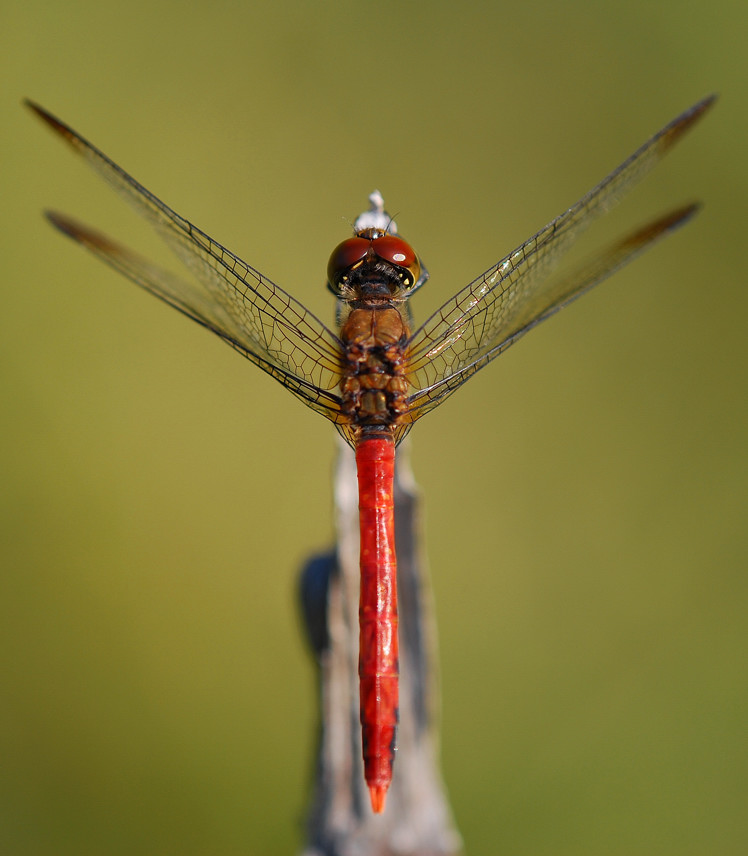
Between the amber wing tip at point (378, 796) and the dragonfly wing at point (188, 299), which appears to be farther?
the dragonfly wing at point (188, 299)

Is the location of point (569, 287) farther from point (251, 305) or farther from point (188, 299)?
point (188, 299)

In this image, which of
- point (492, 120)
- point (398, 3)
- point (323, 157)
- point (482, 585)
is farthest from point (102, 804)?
point (398, 3)

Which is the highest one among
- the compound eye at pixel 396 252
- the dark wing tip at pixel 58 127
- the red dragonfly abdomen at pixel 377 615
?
the dark wing tip at pixel 58 127

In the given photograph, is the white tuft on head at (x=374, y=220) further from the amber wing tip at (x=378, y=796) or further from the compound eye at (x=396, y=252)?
the amber wing tip at (x=378, y=796)

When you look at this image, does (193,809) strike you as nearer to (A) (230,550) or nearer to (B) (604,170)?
(A) (230,550)

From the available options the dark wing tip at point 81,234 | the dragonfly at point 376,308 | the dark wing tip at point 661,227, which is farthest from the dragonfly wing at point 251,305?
the dark wing tip at point 661,227

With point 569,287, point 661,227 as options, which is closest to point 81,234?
point 569,287

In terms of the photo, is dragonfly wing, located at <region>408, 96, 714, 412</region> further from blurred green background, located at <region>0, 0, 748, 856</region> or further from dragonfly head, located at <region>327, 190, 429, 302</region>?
blurred green background, located at <region>0, 0, 748, 856</region>
